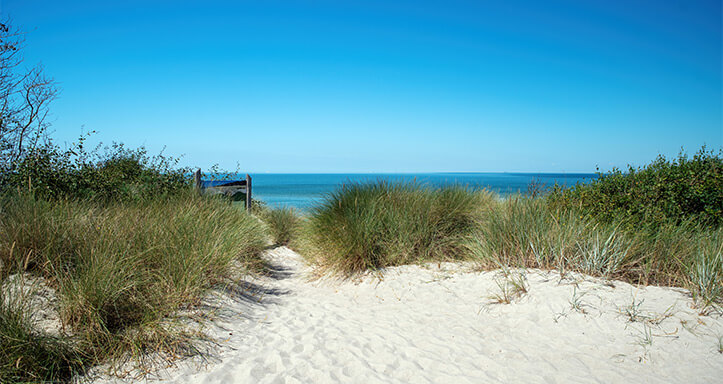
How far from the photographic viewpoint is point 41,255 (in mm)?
3820

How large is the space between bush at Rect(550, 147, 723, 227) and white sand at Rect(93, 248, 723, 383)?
2.16 m

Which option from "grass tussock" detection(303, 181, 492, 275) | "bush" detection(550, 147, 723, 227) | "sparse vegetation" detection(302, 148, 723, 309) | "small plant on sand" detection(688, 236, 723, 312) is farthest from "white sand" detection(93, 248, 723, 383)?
"bush" detection(550, 147, 723, 227)

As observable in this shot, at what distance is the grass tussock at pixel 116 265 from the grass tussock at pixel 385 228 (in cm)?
185

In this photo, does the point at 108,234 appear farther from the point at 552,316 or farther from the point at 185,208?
the point at 552,316

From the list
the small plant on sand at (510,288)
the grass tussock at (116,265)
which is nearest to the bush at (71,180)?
the grass tussock at (116,265)

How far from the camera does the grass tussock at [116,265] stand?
122 inches

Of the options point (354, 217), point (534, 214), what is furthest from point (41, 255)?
point (534, 214)

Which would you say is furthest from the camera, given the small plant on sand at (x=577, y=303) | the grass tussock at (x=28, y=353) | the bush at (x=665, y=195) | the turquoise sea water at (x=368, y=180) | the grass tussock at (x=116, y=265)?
the turquoise sea water at (x=368, y=180)

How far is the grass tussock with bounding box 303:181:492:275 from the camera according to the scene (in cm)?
644

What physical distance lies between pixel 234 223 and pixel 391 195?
3.07m

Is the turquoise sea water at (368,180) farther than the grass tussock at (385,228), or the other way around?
the turquoise sea water at (368,180)

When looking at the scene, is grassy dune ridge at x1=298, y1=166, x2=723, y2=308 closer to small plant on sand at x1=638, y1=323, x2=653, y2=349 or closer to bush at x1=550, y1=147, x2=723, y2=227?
bush at x1=550, y1=147, x2=723, y2=227

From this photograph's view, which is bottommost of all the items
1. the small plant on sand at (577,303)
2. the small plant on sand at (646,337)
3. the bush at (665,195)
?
the small plant on sand at (646,337)

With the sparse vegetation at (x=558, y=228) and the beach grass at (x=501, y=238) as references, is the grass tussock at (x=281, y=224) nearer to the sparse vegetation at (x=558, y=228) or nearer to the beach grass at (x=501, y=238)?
the beach grass at (x=501, y=238)
